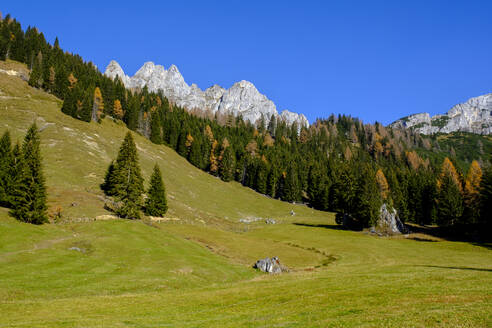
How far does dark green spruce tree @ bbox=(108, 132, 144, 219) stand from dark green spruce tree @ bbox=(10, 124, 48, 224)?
52.8ft

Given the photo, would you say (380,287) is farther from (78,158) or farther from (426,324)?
(78,158)

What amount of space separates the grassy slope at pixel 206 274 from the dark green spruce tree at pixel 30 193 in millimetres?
2625

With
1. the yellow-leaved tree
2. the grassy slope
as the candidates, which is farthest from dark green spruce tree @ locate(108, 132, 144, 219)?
the yellow-leaved tree

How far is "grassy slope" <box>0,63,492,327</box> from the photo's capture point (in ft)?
59.9

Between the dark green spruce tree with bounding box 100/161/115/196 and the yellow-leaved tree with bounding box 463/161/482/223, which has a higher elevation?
the yellow-leaved tree with bounding box 463/161/482/223

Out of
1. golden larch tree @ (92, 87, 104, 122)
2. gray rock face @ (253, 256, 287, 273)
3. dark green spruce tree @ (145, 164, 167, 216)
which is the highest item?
golden larch tree @ (92, 87, 104, 122)

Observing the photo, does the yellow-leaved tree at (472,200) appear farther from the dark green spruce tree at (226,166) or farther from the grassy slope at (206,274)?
the dark green spruce tree at (226,166)

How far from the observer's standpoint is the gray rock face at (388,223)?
290 ft

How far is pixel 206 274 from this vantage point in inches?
1499

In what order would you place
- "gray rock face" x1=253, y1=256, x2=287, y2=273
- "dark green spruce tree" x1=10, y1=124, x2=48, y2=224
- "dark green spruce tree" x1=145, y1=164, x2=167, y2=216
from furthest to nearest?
"dark green spruce tree" x1=145, y1=164, x2=167, y2=216, "dark green spruce tree" x1=10, y1=124, x2=48, y2=224, "gray rock face" x1=253, y1=256, x2=287, y2=273

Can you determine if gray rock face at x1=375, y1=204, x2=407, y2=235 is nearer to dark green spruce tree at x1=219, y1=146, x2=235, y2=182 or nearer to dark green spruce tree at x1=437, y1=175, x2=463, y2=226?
dark green spruce tree at x1=437, y1=175, x2=463, y2=226

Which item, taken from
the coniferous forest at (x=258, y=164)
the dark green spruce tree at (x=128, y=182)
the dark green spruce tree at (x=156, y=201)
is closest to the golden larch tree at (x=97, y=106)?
the coniferous forest at (x=258, y=164)

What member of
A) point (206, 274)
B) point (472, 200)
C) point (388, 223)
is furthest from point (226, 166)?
point (206, 274)

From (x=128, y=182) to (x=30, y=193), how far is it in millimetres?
19333
